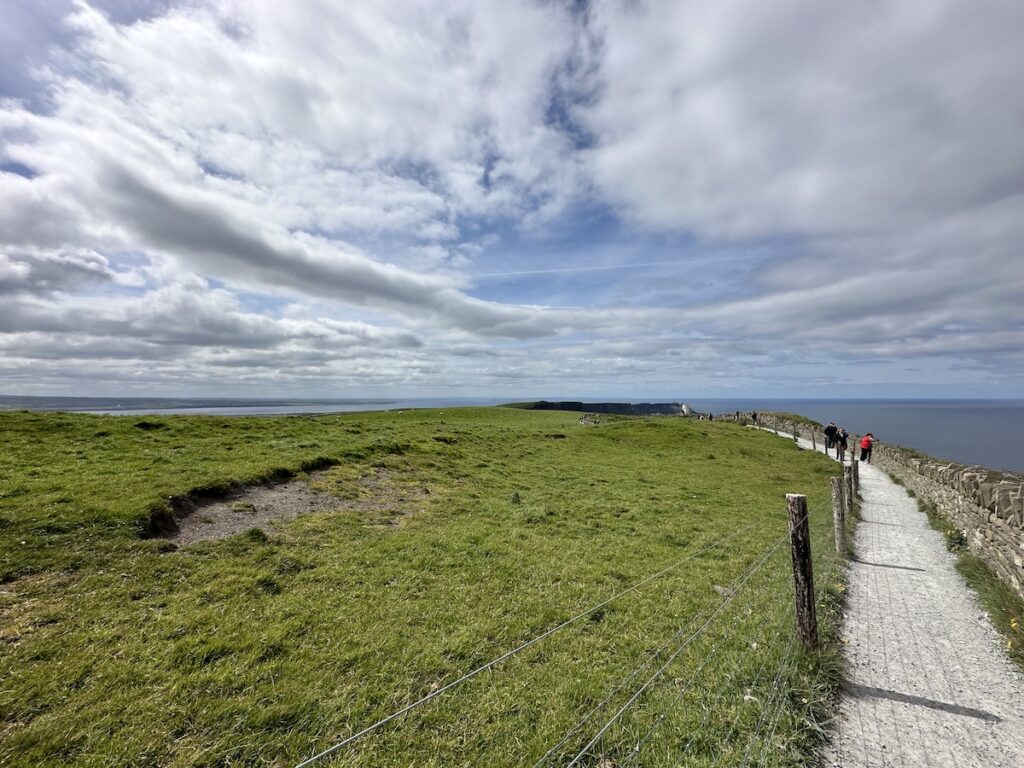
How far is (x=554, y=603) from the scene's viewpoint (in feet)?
29.9

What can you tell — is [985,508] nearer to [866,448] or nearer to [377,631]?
[377,631]

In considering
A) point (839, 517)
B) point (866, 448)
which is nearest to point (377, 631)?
point (839, 517)

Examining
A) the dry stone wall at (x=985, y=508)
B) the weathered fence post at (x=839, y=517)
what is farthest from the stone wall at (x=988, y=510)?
the weathered fence post at (x=839, y=517)

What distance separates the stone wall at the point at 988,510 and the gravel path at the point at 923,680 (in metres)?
1.05

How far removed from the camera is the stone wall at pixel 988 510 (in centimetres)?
999

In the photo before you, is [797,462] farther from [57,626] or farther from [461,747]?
[57,626]

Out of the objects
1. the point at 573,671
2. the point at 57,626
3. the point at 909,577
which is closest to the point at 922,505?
the point at 909,577

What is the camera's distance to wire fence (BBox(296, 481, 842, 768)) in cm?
529

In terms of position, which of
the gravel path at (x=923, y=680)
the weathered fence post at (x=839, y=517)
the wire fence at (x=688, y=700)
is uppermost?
the weathered fence post at (x=839, y=517)

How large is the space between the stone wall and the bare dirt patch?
15865 millimetres

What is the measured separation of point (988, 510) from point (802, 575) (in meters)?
9.43

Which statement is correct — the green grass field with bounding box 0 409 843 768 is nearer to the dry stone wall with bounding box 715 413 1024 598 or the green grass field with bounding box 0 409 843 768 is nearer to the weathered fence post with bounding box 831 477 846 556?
the weathered fence post with bounding box 831 477 846 556

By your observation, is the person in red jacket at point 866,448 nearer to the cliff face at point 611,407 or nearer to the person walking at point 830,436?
the person walking at point 830,436

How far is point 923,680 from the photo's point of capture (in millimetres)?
7180
